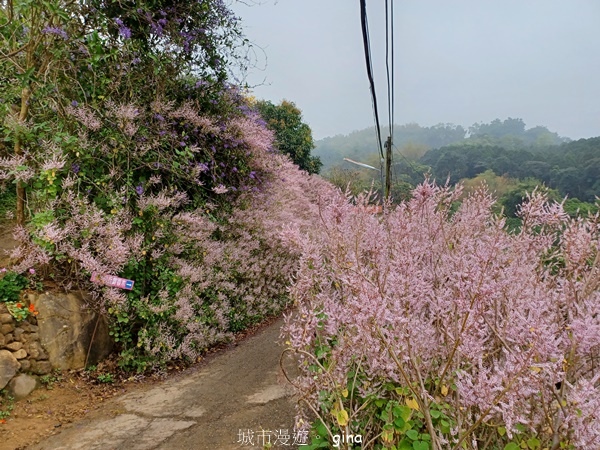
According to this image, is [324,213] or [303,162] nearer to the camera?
[324,213]

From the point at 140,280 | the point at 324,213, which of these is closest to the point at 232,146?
the point at 140,280

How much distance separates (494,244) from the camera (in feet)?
5.89

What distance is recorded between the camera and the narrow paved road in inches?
116

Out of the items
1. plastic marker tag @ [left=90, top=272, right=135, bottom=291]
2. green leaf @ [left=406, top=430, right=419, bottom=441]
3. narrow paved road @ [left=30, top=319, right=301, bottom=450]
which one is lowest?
narrow paved road @ [left=30, top=319, right=301, bottom=450]

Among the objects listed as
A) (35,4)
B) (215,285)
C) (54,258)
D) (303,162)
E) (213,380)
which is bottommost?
(213,380)

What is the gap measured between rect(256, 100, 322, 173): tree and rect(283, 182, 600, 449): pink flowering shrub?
447 inches

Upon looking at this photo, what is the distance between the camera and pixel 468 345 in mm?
1522

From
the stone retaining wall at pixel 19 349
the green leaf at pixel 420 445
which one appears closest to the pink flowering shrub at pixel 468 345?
the green leaf at pixel 420 445

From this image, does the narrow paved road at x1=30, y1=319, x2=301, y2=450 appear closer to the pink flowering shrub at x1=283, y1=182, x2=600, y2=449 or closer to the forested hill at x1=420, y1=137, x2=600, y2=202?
the pink flowering shrub at x1=283, y1=182, x2=600, y2=449

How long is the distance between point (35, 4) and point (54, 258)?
278 cm

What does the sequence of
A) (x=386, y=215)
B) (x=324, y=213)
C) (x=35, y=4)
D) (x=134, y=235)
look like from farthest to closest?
(x=134, y=235) → (x=35, y=4) → (x=386, y=215) → (x=324, y=213)

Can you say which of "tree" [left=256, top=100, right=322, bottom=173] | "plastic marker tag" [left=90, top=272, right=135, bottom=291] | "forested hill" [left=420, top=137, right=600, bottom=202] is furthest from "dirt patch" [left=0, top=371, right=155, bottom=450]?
"forested hill" [left=420, top=137, right=600, bottom=202]

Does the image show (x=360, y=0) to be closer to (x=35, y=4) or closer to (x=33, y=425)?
(x=35, y=4)

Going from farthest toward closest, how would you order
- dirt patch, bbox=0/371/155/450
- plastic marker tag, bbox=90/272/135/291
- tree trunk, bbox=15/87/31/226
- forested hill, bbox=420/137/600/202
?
forested hill, bbox=420/137/600/202, tree trunk, bbox=15/87/31/226, plastic marker tag, bbox=90/272/135/291, dirt patch, bbox=0/371/155/450
